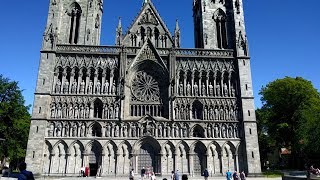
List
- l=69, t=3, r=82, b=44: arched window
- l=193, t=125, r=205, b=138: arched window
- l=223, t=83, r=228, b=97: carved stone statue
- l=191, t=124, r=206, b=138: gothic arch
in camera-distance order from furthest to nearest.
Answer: l=69, t=3, r=82, b=44: arched window → l=223, t=83, r=228, b=97: carved stone statue → l=193, t=125, r=205, b=138: arched window → l=191, t=124, r=206, b=138: gothic arch

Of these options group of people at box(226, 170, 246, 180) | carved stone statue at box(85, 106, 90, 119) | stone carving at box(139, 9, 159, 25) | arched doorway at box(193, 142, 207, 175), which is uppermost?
stone carving at box(139, 9, 159, 25)

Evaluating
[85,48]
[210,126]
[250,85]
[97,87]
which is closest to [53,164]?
[97,87]

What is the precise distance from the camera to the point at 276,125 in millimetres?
39938

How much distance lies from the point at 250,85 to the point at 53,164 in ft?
73.1

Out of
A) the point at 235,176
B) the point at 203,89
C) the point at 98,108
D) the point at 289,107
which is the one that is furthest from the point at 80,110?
the point at 289,107

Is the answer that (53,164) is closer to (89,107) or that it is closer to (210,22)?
(89,107)

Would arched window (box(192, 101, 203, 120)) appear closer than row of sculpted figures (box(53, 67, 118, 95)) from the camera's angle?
No

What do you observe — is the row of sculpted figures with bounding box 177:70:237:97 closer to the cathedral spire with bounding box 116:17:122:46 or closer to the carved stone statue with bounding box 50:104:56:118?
the cathedral spire with bounding box 116:17:122:46

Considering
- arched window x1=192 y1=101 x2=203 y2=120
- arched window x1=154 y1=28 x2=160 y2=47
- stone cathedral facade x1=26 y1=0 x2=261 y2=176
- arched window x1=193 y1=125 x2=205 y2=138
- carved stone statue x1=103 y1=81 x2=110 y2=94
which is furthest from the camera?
arched window x1=154 y1=28 x2=160 y2=47

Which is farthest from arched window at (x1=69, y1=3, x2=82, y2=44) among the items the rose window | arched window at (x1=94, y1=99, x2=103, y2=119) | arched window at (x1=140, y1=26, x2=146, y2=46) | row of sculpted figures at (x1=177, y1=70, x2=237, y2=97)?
row of sculpted figures at (x1=177, y1=70, x2=237, y2=97)

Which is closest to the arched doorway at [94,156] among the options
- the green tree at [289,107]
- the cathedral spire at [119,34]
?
the cathedral spire at [119,34]

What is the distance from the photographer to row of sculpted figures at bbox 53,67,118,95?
103 ft

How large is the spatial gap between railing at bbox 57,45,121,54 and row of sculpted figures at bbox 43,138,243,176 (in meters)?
10.1

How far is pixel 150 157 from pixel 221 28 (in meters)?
18.4
